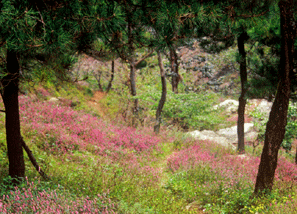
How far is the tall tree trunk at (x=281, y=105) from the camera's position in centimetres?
485

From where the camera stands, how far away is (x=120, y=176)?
5.68 m

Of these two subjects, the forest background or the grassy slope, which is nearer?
the forest background

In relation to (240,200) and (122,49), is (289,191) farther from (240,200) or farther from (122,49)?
(122,49)

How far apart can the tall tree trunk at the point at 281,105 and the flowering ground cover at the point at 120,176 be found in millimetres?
452

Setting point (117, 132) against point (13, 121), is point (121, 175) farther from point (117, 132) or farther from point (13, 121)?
point (117, 132)

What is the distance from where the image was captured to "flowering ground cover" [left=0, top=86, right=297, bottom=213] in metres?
3.86

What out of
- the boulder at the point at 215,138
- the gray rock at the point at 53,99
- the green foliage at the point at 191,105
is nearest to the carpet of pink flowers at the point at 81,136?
the gray rock at the point at 53,99

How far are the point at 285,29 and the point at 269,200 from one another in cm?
348

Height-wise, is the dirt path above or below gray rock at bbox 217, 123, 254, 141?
above

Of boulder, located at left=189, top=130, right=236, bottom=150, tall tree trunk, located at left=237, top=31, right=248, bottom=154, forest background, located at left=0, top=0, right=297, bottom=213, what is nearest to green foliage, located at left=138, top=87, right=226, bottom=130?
boulder, located at left=189, top=130, right=236, bottom=150

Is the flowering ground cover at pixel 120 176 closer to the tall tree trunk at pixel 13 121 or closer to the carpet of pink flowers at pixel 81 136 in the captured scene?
the carpet of pink flowers at pixel 81 136

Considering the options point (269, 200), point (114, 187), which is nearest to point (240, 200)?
point (269, 200)

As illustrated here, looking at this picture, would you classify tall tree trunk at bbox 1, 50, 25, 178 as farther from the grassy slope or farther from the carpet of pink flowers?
the carpet of pink flowers

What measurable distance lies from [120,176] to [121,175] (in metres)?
0.14
